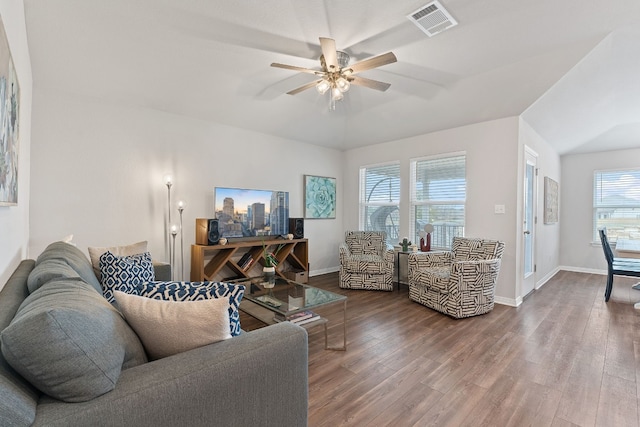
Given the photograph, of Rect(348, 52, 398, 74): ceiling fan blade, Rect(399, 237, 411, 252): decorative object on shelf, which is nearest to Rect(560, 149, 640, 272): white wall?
Rect(399, 237, 411, 252): decorative object on shelf

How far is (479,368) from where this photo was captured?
7.64 feet

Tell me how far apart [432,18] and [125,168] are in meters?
3.60

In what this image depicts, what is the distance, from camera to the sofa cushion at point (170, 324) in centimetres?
109

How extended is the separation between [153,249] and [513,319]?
14.3ft

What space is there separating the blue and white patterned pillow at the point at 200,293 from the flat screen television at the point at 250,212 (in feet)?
9.56

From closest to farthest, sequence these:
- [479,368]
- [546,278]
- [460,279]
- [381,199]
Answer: [479,368] → [460,279] → [546,278] → [381,199]

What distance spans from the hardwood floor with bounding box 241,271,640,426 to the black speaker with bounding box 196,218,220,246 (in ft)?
3.93

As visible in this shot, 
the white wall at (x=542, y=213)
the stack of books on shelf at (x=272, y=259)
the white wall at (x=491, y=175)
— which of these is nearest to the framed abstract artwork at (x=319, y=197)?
the stack of books on shelf at (x=272, y=259)

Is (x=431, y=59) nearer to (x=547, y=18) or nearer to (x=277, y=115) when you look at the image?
(x=547, y=18)

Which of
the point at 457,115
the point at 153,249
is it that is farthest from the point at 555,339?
the point at 153,249

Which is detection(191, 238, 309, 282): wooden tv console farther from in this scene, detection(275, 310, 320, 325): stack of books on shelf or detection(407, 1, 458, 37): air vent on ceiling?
detection(407, 1, 458, 37): air vent on ceiling

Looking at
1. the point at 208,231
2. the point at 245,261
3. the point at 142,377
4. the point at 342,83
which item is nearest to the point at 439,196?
the point at 342,83

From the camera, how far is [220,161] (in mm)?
4359

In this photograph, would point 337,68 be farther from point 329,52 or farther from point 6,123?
point 6,123
